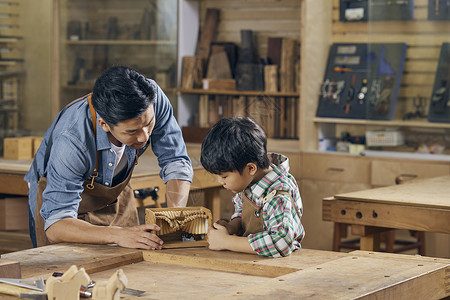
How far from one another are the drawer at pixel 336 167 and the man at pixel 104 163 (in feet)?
9.85

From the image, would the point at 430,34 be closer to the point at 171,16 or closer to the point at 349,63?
the point at 349,63

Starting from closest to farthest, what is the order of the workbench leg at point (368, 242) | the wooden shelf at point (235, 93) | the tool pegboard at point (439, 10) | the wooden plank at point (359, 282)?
the wooden plank at point (359, 282) < the workbench leg at point (368, 242) < the tool pegboard at point (439, 10) < the wooden shelf at point (235, 93)

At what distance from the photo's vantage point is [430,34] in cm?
581

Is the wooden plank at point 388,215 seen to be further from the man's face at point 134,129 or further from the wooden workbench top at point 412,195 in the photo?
Answer: the man's face at point 134,129

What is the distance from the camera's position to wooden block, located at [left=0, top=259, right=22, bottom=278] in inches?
76.1

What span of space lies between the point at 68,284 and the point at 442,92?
15.0ft

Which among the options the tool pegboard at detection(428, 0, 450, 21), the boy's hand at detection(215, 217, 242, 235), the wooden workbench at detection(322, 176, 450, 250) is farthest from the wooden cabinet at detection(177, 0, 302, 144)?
the boy's hand at detection(215, 217, 242, 235)

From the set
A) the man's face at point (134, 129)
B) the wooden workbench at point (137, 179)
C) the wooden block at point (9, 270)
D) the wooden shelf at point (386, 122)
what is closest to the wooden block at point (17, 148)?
the wooden workbench at point (137, 179)

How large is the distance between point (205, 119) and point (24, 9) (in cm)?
185

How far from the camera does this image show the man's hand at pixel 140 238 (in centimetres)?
242

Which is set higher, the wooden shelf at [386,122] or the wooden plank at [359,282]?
the wooden shelf at [386,122]

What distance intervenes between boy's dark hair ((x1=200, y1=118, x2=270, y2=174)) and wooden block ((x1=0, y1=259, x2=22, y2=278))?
2.28 feet

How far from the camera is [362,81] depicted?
619 centimetres

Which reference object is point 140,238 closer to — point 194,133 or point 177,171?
point 177,171
